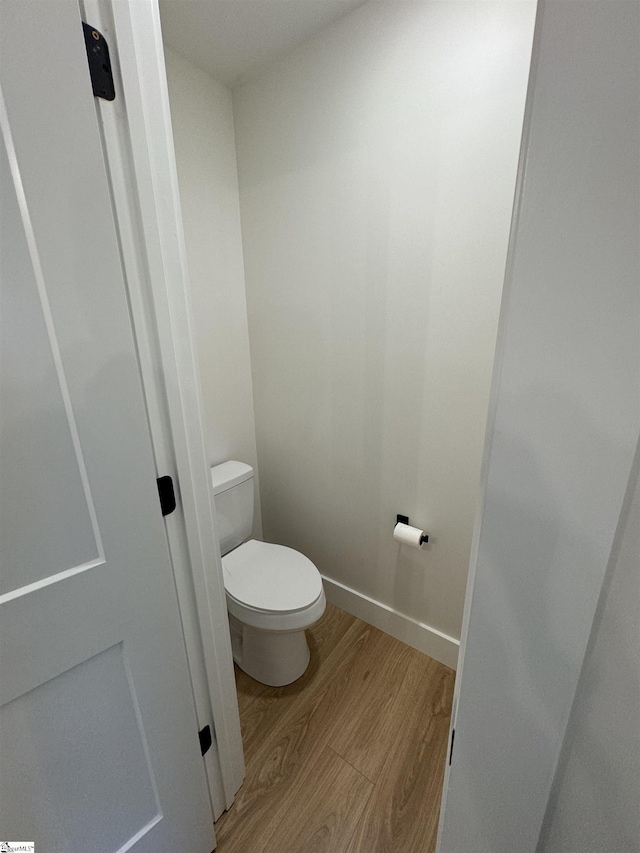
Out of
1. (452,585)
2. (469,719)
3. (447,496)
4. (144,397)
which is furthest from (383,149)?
(452,585)

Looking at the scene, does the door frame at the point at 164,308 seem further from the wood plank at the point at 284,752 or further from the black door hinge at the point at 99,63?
the wood plank at the point at 284,752

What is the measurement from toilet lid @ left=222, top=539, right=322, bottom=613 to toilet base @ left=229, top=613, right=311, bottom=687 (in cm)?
17

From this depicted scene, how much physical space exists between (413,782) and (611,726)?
1176 mm

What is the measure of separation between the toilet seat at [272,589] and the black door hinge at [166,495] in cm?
72

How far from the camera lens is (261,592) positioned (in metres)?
1.37

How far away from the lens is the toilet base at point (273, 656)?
1434 millimetres

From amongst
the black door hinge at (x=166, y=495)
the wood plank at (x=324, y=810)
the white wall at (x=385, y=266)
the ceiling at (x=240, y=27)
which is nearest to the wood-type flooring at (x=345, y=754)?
the wood plank at (x=324, y=810)

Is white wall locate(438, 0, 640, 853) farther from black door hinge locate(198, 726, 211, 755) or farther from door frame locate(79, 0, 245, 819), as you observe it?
black door hinge locate(198, 726, 211, 755)

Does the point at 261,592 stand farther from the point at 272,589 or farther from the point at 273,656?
the point at 273,656

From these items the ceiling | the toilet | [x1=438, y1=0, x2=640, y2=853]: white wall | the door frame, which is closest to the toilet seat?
the toilet

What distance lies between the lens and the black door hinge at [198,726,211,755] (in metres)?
0.97

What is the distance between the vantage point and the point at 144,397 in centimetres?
72

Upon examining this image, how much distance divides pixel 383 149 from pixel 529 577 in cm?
144

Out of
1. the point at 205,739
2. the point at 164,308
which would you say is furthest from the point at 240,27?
the point at 205,739
